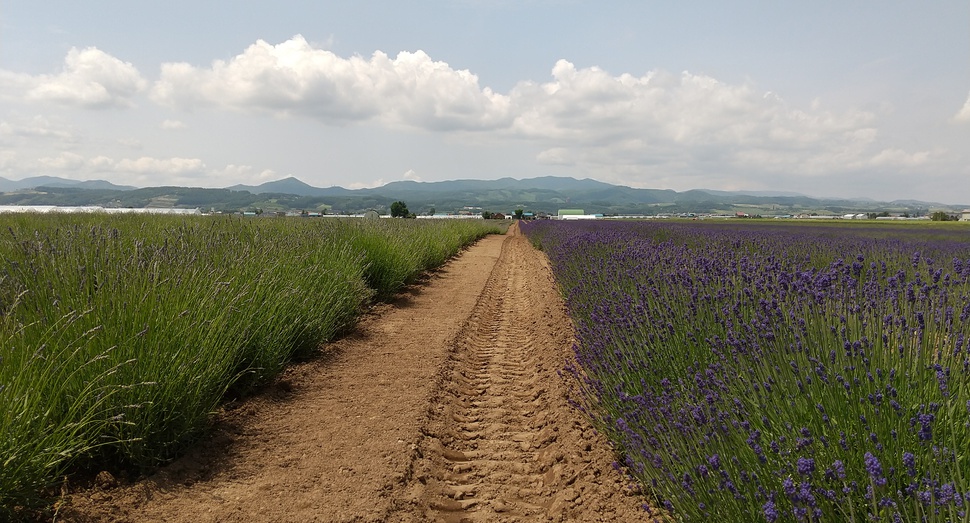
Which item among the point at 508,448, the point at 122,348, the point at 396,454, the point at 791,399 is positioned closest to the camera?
the point at 791,399

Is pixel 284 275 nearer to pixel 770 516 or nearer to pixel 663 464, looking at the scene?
pixel 663 464

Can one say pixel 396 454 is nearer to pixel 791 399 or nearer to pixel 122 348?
pixel 122 348

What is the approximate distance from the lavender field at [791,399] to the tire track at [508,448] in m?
0.29

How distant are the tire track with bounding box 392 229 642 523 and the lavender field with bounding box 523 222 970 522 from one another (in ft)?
0.95

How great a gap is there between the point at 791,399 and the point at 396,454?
2.38 metres

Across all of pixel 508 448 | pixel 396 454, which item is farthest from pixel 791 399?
pixel 396 454

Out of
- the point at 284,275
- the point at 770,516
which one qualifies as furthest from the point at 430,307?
the point at 770,516

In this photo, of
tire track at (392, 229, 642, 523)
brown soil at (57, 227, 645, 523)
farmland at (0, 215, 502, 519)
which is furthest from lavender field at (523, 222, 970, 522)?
farmland at (0, 215, 502, 519)

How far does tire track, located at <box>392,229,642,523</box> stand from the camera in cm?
313

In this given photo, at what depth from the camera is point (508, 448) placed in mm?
3953

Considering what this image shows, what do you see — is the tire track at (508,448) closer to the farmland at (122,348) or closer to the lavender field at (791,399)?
the lavender field at (791,399)

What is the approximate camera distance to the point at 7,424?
7.94ft

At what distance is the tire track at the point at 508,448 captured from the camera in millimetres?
3133

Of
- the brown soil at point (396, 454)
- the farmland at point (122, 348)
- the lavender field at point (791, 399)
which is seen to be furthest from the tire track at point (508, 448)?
the farmland at point (122, 348)
